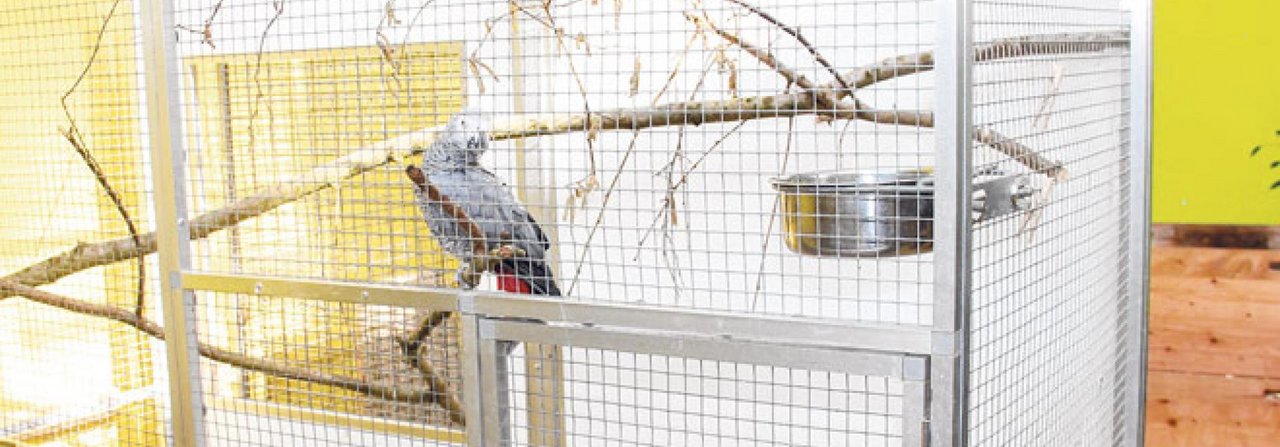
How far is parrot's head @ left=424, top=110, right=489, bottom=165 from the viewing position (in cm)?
173

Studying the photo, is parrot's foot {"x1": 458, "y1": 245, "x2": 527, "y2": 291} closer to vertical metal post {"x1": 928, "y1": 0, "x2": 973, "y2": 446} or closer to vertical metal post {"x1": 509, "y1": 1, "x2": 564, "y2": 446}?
vertical metal post {"x1": 509, "y1": 1, "x2": 564, "y2": 446}

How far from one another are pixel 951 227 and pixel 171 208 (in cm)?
117

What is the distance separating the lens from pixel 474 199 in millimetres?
1748

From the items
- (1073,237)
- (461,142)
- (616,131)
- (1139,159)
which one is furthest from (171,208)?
(1139,159)

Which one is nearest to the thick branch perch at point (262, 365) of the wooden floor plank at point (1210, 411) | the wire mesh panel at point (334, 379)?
the wire mesh panel at point (334, 379)

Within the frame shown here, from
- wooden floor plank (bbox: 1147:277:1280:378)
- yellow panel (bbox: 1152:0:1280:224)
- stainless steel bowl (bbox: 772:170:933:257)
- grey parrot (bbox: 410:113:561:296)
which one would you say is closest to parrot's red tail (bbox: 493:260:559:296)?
grey parrot (bbox: 410:113:561:296)

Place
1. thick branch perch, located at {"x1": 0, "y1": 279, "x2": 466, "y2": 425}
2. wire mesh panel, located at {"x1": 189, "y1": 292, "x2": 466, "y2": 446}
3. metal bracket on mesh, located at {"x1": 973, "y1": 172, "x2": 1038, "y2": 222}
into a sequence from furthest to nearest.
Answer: thick branch perch, located at {"x1": 0, "y1": 279, "x2": 466, "y2": 425} → wire mesh panel, located at {"x1": 189, "y1": 292, "x2": 466, "y2": 446} → metal bracket on mesh, located at {"x1": 973, "y1": 172, "x2": 1038, "y2": 222}

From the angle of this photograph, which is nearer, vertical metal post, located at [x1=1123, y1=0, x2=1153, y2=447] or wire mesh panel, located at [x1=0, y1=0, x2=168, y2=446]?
vertical metal post, located at [x1=1123, y1=0, x2=1153, y2=447]

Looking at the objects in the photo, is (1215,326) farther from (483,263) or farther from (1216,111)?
(483,263)

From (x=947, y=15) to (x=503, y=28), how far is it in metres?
1.06

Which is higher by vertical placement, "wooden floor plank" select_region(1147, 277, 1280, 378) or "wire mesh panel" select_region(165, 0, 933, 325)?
"wire mesh panel" select_region(165, 0, 933, 325)

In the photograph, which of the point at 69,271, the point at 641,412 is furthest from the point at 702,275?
the point at 69,271

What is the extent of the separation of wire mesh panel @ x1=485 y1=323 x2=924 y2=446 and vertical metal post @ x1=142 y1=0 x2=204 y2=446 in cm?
50

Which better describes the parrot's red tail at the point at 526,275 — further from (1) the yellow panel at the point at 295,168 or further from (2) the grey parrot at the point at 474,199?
(1) the yellow panel at the point at 295,168
